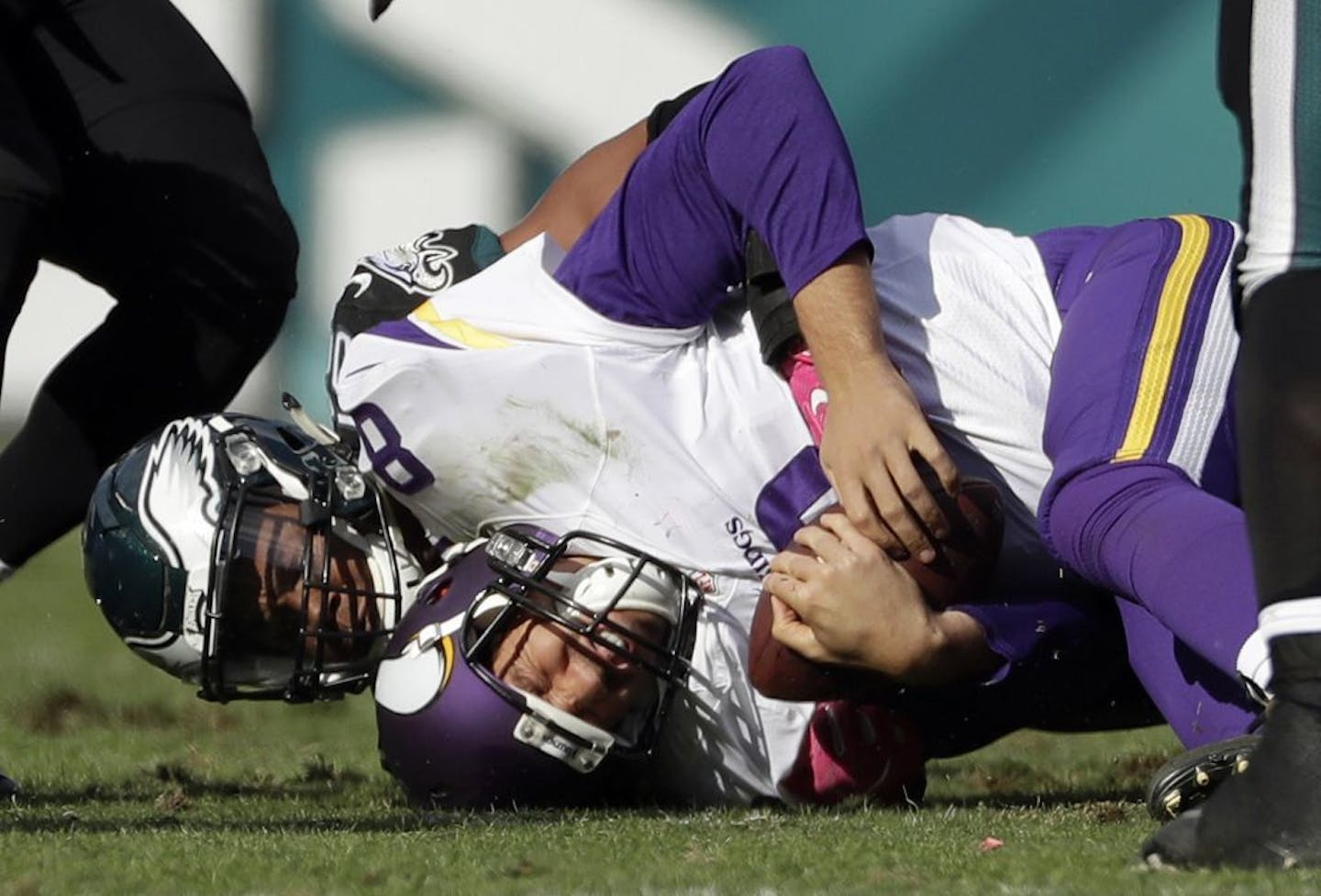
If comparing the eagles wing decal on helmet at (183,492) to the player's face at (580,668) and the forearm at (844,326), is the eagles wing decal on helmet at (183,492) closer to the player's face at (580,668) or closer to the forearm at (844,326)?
the player's face at (580,668)

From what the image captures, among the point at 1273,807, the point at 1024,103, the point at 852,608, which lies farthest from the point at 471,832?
the point at 1024,103

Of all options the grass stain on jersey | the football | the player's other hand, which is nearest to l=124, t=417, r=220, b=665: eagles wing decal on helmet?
the grass stain on jersey

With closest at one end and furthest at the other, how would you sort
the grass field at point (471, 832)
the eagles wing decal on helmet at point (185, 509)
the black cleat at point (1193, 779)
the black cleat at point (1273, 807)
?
the black cleat at point (1273, 807) → the grass field at point (471, 832) → the black cleat at point (1193, 779) → the eagles wing decal on helmet at point (185, 509)

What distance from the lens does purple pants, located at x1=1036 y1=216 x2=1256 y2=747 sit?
99.4 inches

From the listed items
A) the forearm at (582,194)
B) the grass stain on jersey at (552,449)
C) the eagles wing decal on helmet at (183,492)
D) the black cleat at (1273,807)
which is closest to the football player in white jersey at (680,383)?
the grass stain on jersey at (552,449)

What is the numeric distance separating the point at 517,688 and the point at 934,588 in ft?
1.87

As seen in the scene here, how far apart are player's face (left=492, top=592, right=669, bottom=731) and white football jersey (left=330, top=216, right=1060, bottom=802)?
3.9 inches

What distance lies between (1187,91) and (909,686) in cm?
327

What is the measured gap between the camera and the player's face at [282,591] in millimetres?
3109

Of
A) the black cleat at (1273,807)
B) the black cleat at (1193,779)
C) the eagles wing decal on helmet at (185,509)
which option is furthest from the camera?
the eagles wing decal on helmet at (185,509)

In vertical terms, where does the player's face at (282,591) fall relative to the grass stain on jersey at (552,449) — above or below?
below

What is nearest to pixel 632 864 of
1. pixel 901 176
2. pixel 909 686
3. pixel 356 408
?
pixel 909 686

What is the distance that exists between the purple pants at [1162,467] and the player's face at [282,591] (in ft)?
3.38

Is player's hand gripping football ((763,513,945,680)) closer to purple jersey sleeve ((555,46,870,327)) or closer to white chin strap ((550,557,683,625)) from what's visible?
white chin strap ((550,557,683,625))
